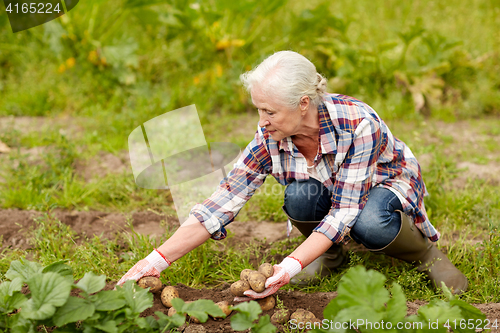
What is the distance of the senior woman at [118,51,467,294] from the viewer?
5.99 ft

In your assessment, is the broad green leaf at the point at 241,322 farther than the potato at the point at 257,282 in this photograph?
No

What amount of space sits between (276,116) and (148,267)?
874 mm

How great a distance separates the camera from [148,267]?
1.91 meters

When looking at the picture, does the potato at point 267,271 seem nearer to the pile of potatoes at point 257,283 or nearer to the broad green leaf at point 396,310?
the pile of potatoes at point 257,283

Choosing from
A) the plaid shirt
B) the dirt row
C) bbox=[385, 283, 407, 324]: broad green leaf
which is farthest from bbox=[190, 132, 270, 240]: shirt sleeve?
bbox=[385, 283, 407, 324]: broad green leaf

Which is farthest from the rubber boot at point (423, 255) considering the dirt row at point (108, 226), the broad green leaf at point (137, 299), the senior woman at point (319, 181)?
the broad green leaf at point (137, 299)

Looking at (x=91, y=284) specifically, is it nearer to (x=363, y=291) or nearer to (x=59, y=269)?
(x=59, y=269)

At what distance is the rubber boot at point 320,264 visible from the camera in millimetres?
2283

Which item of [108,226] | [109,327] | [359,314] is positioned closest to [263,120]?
[359,314]

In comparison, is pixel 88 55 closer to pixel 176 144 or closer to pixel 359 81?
pixel 176 144

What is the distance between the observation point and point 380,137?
1.95 metres

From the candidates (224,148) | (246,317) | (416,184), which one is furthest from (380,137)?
(224,148)

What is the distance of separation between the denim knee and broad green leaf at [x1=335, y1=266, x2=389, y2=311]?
2.62 ft

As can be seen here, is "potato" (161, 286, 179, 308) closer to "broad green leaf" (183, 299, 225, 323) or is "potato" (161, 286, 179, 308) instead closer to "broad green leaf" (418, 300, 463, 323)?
"broad green leaf" (183, 299, 225, 323)
